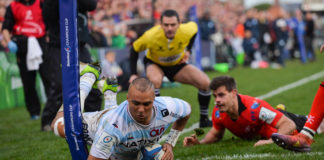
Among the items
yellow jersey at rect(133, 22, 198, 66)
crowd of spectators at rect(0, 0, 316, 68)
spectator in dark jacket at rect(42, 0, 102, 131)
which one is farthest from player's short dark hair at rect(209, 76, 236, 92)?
crowd of spectators at rect(0, 0, 316, 68)

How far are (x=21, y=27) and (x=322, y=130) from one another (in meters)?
5.58

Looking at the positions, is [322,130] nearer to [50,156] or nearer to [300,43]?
[50,156]

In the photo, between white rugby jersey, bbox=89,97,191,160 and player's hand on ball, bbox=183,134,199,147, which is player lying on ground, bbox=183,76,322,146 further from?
white rugby jersey, bbox=89,97,191,160

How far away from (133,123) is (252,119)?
1.93m

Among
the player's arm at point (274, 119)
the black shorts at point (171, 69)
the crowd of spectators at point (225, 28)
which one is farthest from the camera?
the crowd of spectators at point (225, 28)

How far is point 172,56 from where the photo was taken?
761 centimetres

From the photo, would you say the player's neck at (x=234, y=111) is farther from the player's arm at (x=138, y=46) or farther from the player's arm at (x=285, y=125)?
the player's arm at (x=138, y=46)

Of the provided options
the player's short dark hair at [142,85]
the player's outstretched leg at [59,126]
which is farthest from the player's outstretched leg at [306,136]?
the player's outstretched leg at [59,126]

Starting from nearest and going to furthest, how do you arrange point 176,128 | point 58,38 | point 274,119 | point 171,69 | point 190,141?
point 176,128 → point 274,119 → point 190,141 → point 58,38 → point 171,69

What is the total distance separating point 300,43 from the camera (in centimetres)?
2373

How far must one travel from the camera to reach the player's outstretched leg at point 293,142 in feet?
15.9

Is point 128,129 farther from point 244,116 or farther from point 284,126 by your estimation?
point 284,126

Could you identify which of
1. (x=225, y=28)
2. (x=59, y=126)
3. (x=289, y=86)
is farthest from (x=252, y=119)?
(x=225, y=28)

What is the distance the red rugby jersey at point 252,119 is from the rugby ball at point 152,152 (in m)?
1.37
